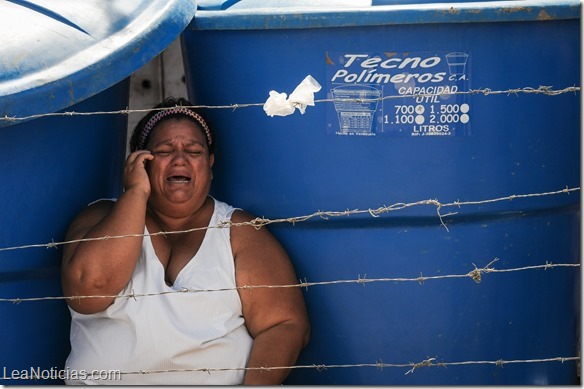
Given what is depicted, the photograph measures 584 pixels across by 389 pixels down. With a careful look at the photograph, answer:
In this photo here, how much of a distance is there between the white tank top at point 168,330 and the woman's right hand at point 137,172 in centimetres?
16

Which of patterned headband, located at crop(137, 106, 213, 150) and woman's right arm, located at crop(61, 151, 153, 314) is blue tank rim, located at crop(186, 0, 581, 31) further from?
woman's right arm, located at crop(61, 151, 153, 314)

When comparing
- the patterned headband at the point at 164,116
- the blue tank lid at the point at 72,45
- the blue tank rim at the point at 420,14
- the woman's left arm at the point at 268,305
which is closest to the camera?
the blue tank lid at the point at 72,45

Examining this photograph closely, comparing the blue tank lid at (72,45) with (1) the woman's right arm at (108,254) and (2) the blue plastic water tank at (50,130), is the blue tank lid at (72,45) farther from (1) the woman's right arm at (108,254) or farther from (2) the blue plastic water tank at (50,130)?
(1) the woman's right arm at (108,254)

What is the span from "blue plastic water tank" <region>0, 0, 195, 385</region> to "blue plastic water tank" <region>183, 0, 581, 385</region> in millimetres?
267

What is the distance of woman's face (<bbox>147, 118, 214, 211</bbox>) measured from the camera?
3184mm

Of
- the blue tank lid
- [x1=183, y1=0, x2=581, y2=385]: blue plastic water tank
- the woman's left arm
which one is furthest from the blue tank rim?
the woman's left arm

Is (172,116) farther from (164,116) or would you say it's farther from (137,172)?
(137,172)

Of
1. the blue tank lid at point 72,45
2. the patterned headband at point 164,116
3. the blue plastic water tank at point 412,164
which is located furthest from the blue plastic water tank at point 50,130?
the blue plastic water tank at point 412,164

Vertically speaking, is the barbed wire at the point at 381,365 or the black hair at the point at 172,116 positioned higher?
the black hair at the point at 172,116

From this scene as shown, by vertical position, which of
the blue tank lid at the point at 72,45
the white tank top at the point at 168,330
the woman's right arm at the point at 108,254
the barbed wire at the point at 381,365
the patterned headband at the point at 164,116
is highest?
the blue tank lid at the point at 72,45

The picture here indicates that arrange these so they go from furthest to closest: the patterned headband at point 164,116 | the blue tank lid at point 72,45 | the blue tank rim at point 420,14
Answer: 1. the patterned headband at point 164,116
2. the blue tank rim at point 420,14
3. the blue tank lid at point 72,45

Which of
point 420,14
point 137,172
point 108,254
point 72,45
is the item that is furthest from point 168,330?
point 420,14

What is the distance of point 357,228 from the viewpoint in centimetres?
320

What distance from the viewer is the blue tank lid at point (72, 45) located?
2814mm
